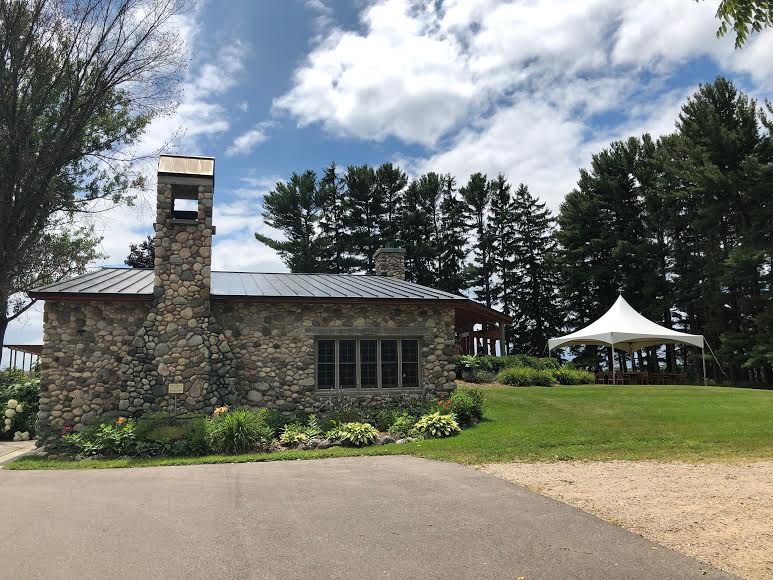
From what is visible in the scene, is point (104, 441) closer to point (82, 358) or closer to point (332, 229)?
point (82, 358)

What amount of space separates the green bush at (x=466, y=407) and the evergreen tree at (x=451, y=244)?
94.9 ft

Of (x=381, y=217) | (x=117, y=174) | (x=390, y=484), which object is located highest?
(x=381, y=217)

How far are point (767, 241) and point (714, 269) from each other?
12.8 ft

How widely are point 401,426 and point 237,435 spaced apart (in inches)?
157

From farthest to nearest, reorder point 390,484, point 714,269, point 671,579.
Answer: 1. point 714,269
2. point 390,484
3. point 671,579

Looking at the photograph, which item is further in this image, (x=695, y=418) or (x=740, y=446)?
(x=695, y=418)

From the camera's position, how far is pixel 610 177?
40.9 m

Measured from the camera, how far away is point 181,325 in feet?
45.6

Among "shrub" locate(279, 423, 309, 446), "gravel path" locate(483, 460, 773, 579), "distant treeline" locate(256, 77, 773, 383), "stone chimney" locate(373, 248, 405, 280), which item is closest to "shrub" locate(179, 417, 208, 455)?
"shrub" locate(279, 423, 309, 446)

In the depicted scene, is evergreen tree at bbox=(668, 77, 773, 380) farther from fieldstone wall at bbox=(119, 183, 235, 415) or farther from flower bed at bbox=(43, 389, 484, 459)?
fieldstone wall at bbox=(119, 183, 235, 415)

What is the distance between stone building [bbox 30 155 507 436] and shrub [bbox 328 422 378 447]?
2064 mm

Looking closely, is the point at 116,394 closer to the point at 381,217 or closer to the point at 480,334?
the point at 480,334

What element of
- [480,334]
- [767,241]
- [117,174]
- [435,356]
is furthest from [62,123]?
[767,241]

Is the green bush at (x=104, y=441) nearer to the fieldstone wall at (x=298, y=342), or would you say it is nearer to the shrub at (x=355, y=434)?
the fieldstone wall at (x=298, y=342)
